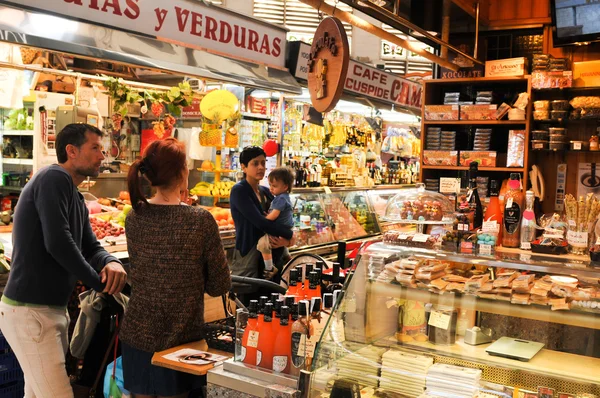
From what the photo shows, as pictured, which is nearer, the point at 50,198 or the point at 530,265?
the point at 530,265

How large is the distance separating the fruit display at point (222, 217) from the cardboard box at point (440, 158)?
87.5 inches

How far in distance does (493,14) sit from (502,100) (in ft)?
2.83

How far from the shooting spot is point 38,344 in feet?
11.2

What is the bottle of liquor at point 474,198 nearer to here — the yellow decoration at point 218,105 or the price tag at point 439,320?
the price tag at point 439,320

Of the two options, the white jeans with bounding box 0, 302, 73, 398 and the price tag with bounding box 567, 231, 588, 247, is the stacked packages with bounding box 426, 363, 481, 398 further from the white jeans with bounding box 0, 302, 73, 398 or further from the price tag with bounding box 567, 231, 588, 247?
the white jeans with bounding box 0, 302, 73, 398

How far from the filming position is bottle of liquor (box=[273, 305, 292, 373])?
2688 millimetres

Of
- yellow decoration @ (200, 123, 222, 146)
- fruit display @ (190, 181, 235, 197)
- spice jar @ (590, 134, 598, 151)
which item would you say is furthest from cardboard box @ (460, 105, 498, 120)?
fruit display @ (190, 181, 235, 197)

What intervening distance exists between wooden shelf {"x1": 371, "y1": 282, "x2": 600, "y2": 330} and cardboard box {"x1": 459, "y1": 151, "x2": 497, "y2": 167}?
348cm

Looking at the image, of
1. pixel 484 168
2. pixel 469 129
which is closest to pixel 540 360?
pixel 484 168

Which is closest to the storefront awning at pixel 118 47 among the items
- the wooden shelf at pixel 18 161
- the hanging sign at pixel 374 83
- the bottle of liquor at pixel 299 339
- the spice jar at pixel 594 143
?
the hanging sign at pixel 374 83

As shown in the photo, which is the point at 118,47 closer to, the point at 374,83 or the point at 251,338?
the point at 251,338

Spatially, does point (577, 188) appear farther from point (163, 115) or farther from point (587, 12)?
point (163, 115)

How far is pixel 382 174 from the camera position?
10594 millimetres

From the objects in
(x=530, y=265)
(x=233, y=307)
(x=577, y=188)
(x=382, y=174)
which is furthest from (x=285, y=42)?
(x=382, y=174)
